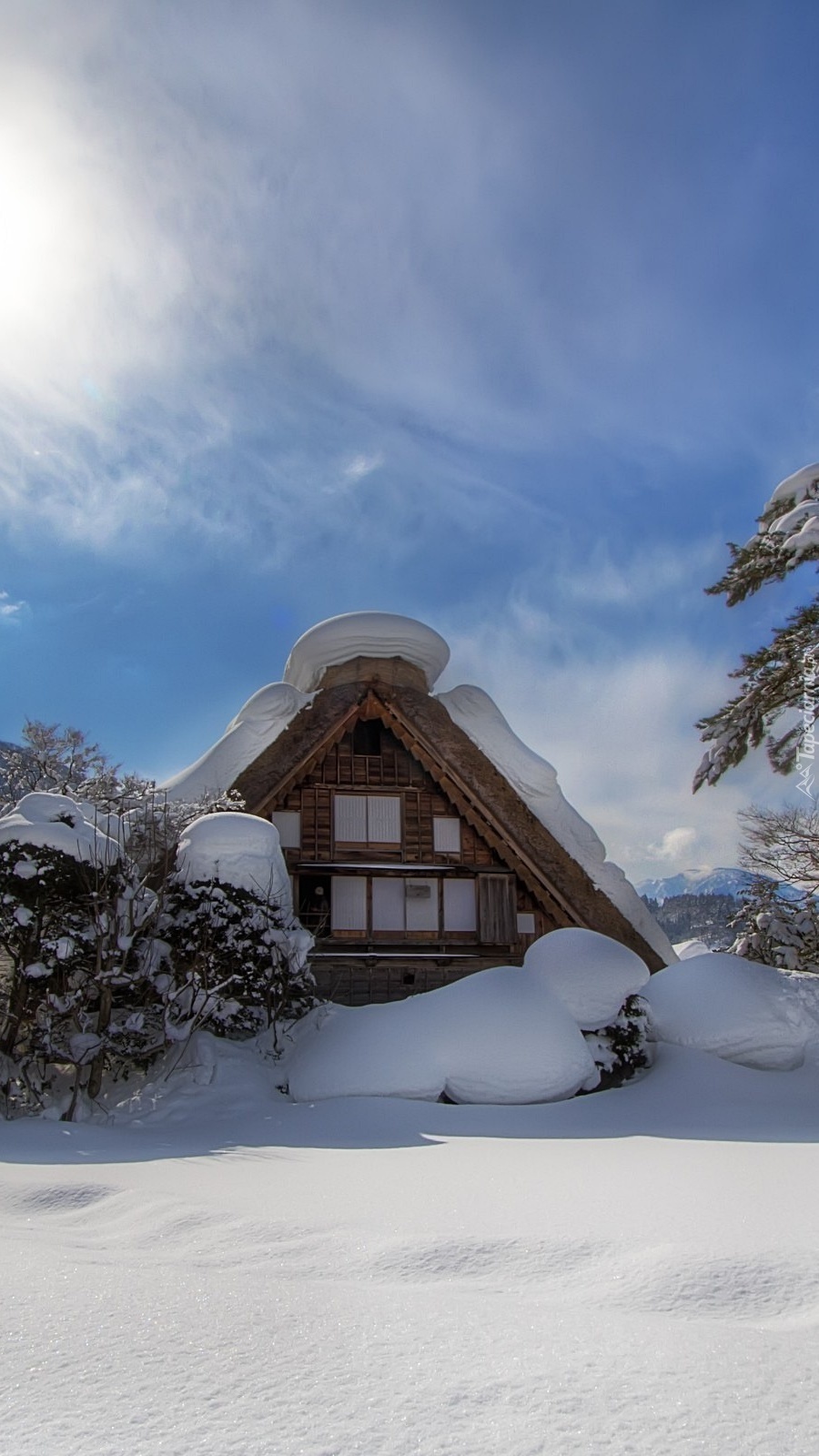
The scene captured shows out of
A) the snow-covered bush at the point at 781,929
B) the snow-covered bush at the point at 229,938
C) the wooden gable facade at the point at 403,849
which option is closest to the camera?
the snow-covered bush at the point at 229,938

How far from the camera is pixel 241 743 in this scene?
14.8 meters

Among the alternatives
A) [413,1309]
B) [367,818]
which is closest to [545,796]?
[367,818]

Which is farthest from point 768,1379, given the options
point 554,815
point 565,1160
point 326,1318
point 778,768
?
point 554,815

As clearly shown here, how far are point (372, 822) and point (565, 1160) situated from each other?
32.6 feet

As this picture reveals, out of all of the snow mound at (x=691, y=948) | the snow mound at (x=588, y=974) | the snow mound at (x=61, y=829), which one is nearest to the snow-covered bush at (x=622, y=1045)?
the snow mound at (x=588, y=974)

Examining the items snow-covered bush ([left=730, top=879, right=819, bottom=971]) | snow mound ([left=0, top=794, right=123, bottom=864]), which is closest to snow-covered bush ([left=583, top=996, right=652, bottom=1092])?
snow-covered bush ([left=730, top=879, right=819, bottom=971])

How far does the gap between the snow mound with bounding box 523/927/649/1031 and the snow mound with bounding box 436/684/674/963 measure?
349 cm

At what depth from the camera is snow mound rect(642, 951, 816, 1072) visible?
10289 millimetres

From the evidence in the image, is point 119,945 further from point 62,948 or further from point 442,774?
point 442,774

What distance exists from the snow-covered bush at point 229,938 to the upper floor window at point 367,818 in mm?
3609

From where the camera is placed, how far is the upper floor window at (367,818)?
15086mm

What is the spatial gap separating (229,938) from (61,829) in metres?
2.34

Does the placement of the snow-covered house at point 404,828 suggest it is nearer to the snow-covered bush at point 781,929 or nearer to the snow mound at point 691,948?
the snow-covered bush at point 781,929

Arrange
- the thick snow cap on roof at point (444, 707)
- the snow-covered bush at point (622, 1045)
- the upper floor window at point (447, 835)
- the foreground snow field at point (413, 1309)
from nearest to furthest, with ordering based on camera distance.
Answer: the foreground snow field at point (413, 1309) → the snow-covered bush at point (622, 1045) → the thick snow cap on roof at point (444, 707) → the upper floor window at point (447, 835)
